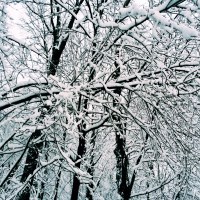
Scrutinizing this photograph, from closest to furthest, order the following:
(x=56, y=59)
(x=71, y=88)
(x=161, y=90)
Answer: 1. (x=71, y=88)
2. (x=161, y=90)
3. (x=56, y=59)

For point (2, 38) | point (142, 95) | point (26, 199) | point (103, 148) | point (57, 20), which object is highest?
point (57, 20)

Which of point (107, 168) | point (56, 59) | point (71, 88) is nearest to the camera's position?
point (71, 88)

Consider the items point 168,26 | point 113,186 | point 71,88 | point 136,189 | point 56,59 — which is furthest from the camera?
point 136,189

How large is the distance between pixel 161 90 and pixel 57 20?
4284mm

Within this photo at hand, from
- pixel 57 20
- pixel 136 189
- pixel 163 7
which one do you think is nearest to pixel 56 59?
pixel 57 20

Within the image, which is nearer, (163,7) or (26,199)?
(163,7)

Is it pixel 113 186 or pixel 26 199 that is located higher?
pixel 113 186

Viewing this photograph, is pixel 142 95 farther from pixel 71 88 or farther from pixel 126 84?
pixel 71 88

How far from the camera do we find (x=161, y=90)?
3.79 metres

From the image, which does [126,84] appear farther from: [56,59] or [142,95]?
[56,59]

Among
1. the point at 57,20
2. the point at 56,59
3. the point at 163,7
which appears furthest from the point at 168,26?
the point at 57,20

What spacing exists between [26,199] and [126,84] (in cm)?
357

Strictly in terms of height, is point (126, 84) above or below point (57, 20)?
below

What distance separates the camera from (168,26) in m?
2.49
